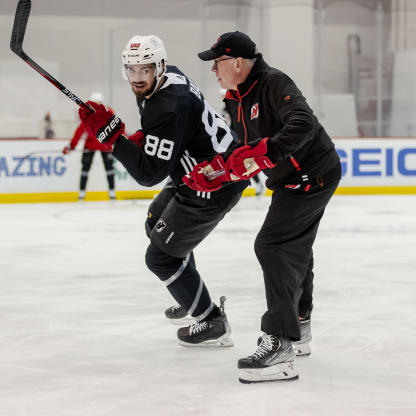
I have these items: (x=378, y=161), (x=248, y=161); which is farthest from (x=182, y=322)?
(x=378, y=161)

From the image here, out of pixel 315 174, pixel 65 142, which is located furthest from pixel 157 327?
pixel 65 142

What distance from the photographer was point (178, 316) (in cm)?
362

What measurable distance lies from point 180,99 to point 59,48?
12.0 m

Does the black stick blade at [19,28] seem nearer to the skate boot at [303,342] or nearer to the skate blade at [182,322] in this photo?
the skate blade at [182,322]

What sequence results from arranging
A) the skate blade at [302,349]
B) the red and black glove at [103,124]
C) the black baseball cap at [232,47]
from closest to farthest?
the black baseball cap at [232,47] → the red and black glove at [103,124] → the skate blade at [302,349]

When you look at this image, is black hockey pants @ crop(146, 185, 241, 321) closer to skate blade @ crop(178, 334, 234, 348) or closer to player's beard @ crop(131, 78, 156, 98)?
skate blade @ crop(178, 334, 234, 348)

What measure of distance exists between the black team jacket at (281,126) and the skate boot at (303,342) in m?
0.59

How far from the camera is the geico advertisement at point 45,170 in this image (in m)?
10.6

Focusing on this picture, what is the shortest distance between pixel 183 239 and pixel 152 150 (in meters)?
0.42

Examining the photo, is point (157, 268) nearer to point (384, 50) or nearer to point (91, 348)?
point (91, 348)

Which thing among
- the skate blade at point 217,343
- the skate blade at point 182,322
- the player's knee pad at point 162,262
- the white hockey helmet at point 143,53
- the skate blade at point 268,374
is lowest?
the skate blade at point 182,322

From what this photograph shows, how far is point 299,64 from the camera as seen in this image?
44.2 feet

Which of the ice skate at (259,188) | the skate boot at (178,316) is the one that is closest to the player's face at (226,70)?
the skate boot at (178,316)

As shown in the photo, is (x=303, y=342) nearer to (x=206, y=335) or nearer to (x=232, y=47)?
(x=206, y=335)
